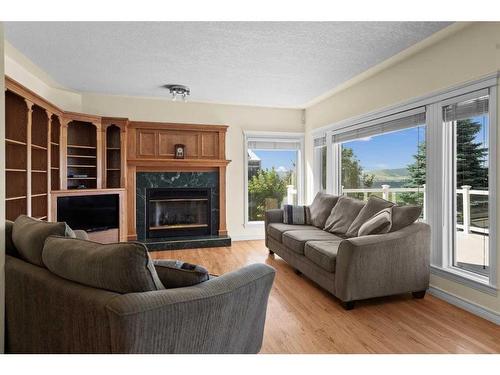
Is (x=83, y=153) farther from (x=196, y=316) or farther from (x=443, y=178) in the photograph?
(x=443, y=178)

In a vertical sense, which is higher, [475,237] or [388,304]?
[475,237]

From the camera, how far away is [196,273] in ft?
4.70

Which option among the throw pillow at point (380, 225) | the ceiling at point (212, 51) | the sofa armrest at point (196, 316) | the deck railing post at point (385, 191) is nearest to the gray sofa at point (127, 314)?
the sofa armrest at point (196, 316)

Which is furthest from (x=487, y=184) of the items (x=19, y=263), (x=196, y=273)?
(x=19, y=263)

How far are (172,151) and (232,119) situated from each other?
127 centimetres

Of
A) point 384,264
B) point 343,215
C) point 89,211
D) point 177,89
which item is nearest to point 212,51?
point 177,89

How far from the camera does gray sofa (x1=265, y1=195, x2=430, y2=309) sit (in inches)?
104

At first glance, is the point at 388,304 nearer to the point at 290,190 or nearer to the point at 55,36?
the point at 290,190

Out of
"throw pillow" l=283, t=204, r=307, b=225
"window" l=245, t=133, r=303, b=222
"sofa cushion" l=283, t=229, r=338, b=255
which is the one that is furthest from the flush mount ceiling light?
"sofa cushion" l=283, t=229, r=338, b=255

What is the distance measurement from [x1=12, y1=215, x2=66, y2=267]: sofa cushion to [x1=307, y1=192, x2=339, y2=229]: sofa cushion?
3.30 meters

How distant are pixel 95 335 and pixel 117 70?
11.3ft

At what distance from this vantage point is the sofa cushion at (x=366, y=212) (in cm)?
333

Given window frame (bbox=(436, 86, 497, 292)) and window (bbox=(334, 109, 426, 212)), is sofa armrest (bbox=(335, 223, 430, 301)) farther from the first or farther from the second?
window (bbox=(334, 109, 426, 212))

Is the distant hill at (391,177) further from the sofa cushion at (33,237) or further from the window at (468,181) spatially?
the sofa cushion at (33,237)
